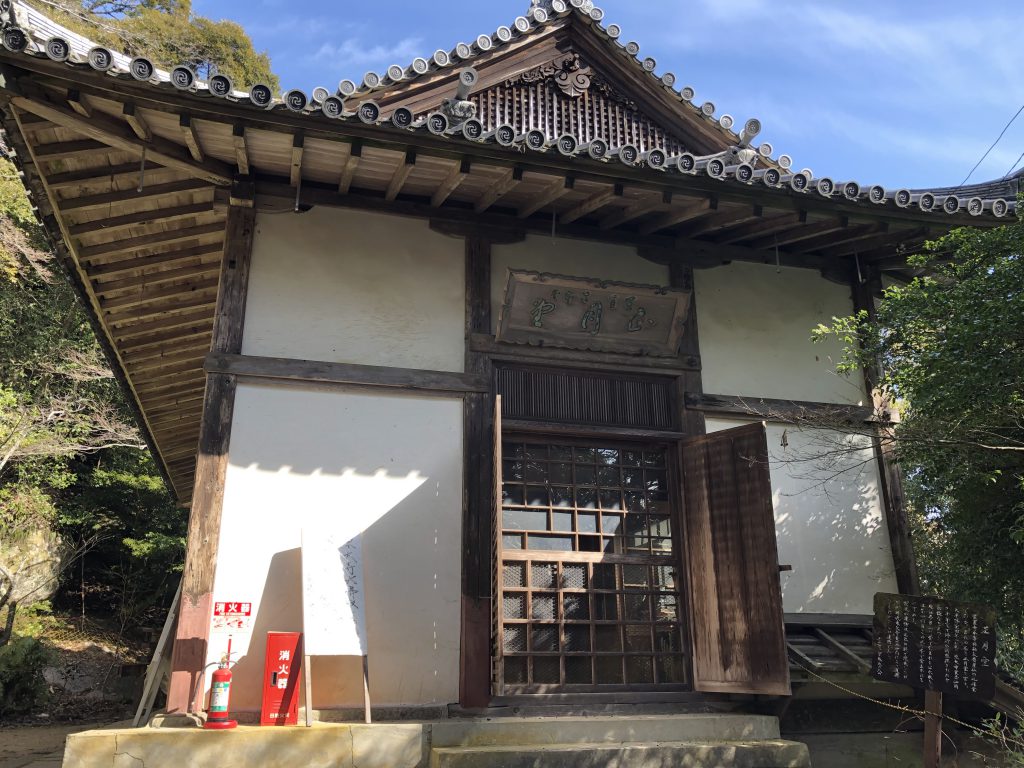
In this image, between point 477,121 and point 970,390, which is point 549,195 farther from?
point 970,390

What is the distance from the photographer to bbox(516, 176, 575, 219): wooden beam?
6.04 metres

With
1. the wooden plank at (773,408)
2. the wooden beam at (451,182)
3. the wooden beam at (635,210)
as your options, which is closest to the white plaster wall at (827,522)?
the wooden plank at (773,408)

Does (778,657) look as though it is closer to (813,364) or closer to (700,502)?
(700,502)

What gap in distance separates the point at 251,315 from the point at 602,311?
302 cm

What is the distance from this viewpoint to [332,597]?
5.27 metres

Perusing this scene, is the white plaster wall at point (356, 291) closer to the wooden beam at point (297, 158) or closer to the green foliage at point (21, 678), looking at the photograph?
the wooden beam at point (297, 158)

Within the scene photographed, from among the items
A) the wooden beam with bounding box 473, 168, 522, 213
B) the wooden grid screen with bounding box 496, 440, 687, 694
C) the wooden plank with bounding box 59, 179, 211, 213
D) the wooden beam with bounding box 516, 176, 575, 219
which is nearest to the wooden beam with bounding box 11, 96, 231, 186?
the wooden plank with bounding box 59, 179, 211, 213

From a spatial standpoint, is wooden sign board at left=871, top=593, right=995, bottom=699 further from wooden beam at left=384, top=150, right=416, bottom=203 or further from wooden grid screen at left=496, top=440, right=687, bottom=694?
wooden beam at left=384, top=150, right=416, bottom=203

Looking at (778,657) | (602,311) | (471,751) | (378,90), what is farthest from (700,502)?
(378,90)

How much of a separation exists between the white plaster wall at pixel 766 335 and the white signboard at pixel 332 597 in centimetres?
363

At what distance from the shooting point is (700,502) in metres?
6.39

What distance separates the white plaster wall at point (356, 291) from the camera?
6.25 metres

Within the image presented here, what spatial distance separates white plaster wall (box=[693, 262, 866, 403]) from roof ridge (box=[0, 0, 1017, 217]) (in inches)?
48.4

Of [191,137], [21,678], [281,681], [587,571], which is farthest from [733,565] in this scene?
[21,678]
